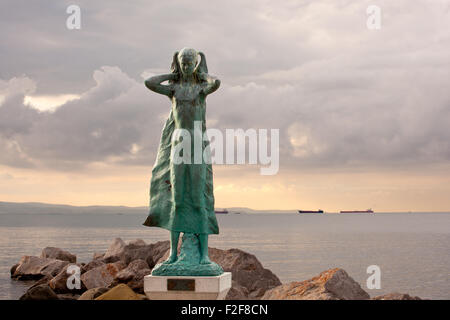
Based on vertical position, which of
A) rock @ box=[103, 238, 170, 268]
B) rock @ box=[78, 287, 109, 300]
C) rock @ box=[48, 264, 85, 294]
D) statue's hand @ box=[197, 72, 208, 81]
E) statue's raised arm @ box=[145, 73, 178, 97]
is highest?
statue's hand @ box=[197, 72, 208, 81]

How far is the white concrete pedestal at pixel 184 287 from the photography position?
1002 centimetres

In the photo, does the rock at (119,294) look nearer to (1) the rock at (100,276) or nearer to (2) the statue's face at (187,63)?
(2) the statue's face at (187,63)

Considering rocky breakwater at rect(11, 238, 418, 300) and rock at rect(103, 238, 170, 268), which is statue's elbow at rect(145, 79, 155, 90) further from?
rock at rect(103, 238, 170, 268)

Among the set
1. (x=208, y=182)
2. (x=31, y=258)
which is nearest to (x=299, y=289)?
(x=208, y=182)

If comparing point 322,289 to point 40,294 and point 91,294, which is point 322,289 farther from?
point 40,294

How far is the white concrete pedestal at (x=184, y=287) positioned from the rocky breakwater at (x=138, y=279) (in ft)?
8.41

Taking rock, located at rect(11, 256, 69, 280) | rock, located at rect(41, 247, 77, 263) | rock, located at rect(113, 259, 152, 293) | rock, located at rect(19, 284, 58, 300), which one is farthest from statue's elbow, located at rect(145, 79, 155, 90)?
rock, located at rect(41, 247, 77, 263)

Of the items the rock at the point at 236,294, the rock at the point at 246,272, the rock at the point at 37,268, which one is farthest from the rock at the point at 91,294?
the rock at the point at 37,268

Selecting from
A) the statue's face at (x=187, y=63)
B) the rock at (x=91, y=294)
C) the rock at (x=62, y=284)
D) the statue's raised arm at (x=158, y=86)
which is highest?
the statue's face at (x=187, y=63)

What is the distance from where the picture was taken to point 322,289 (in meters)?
13.5

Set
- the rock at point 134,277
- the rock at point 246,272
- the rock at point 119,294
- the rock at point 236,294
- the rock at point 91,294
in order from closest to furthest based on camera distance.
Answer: the rock at point 119,294 → the rock at point 91,294 → the rock at point 236,294 → the rock at point 134,277 → the rock at point 246,272

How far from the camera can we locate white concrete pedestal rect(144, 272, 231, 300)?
32.9 feet

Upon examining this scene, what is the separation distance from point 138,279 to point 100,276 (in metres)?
2.20

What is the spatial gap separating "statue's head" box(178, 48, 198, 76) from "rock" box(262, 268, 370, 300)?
550 centimetres
